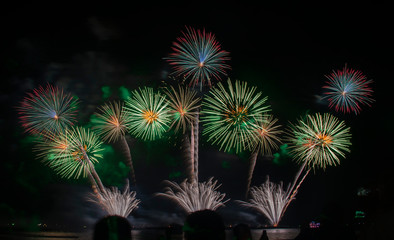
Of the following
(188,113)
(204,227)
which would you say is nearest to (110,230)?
(204,227)

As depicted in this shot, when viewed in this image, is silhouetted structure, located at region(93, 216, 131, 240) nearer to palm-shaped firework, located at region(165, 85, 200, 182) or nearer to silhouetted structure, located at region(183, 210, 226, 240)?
silhouetted structure, located at region(183, 210, 226, 240)

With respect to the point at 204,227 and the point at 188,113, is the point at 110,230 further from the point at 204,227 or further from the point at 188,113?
the point at 188,113

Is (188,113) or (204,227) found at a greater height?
(188,113)

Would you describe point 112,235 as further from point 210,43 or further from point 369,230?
point 210,43

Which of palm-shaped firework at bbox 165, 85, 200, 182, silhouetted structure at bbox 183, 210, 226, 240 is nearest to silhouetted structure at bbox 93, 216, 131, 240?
silhouetted structure at bbox 183, 210, 226, 240

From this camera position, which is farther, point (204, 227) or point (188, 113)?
point (188, 113)

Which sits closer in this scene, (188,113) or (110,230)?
(110,230)

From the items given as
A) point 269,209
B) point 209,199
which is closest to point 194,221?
point 209,199
